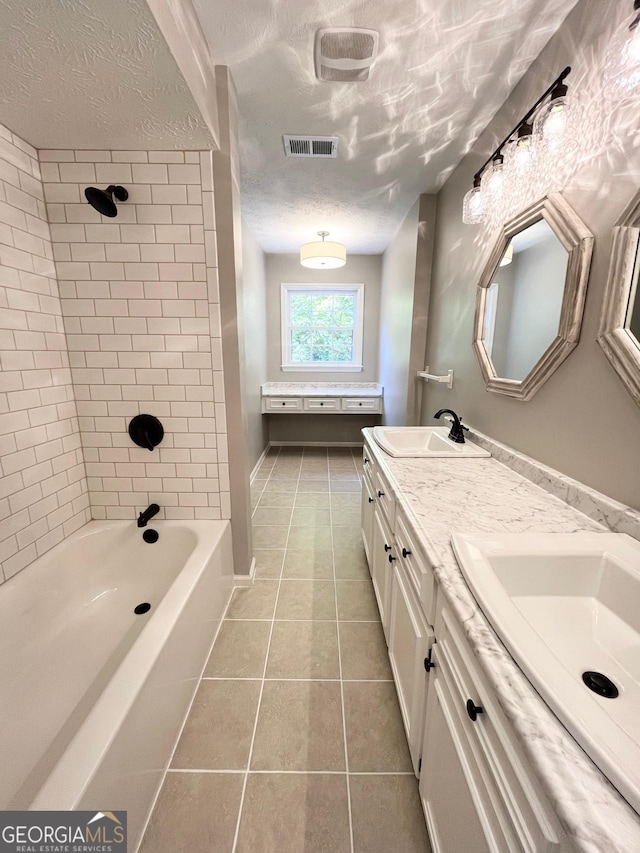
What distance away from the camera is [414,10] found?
3.85ft

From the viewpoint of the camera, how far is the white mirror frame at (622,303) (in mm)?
920

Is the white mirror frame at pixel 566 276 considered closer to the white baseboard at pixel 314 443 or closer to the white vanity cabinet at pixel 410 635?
the white vanity cabinet at pixel 410 635

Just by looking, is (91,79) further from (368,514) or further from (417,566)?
(368,514)

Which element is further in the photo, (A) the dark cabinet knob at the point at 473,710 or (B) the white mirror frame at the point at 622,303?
(B) the white mirror frame at the point at 622,303

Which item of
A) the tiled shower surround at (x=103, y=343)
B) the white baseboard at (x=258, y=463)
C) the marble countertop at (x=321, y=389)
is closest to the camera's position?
the tiled shower surround at (x=103, y=343)

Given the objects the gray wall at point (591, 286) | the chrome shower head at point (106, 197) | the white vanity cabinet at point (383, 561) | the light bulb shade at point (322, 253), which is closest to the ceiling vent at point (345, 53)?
the gray wall at point (591, 286)

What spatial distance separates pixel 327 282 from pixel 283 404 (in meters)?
1.64

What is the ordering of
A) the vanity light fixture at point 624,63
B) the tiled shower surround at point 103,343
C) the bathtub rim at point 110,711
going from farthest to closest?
the tiled shower surround at point 103,343, the vanity light fixture at point 624,63, the bathtub rim at point 110,711

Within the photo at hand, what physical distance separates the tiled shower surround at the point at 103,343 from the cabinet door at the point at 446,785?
1.31m

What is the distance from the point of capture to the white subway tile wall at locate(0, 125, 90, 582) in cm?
131

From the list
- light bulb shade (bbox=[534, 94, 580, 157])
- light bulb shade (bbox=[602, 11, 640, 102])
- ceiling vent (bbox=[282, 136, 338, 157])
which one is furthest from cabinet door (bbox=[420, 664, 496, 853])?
ceiling vent (bbox=[282, 136, 338, 157])

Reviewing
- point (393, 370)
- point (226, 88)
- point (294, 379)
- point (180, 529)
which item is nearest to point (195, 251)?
point (226, 88)

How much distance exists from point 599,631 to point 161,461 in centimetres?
182

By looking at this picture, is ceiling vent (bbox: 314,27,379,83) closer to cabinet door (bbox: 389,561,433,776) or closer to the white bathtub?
cabinet door (bbox: 389,561,433,776)
